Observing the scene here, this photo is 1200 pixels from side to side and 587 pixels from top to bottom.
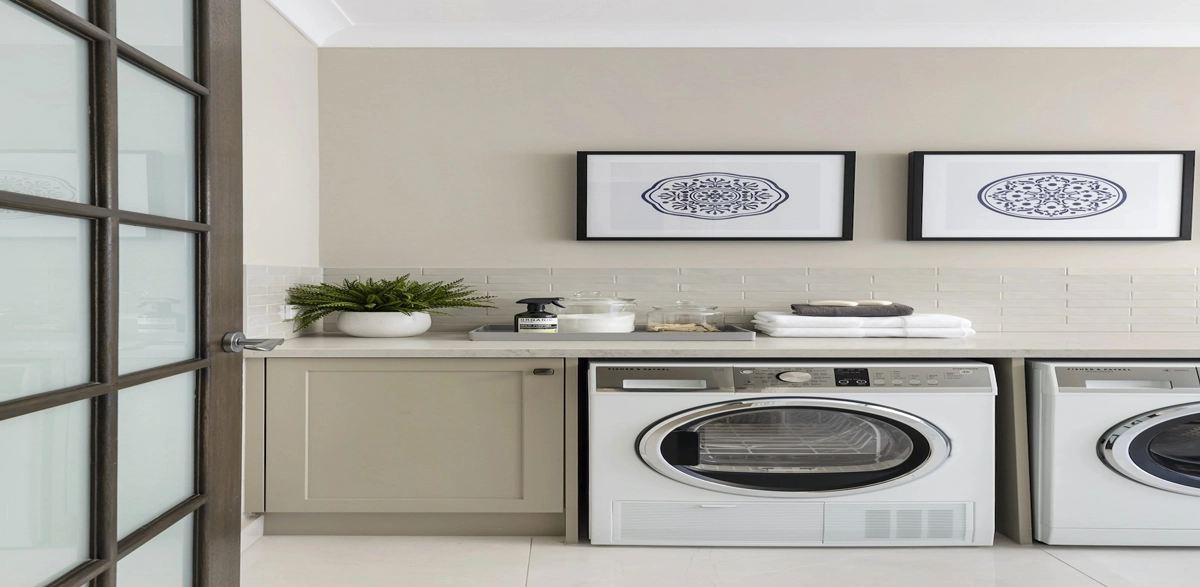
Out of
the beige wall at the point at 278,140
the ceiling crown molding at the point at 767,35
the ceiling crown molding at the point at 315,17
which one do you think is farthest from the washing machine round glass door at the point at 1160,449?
the ceiling crown molding at the point at 315,17

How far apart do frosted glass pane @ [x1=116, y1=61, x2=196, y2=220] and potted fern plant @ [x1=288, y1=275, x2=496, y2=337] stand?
1.53 metres

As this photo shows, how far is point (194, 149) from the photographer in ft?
4.16

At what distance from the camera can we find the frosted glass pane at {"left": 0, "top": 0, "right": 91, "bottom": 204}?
89cm

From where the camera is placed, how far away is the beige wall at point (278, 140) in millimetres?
2461

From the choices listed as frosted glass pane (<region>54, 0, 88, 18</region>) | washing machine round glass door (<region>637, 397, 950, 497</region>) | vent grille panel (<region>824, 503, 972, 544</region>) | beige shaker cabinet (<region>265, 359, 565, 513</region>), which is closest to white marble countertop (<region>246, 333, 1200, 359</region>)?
beige shaker cabinet (<region>265, 359, 565, 513</region>)

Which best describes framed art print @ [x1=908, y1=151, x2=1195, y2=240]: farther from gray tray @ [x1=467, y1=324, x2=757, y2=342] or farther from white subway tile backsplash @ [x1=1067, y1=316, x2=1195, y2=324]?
gray tray @ [x1=467, y1=324, x2=757, y2=342]

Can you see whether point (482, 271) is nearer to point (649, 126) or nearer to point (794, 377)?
point (649, 126)

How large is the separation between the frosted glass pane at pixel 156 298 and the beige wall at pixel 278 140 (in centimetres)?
122

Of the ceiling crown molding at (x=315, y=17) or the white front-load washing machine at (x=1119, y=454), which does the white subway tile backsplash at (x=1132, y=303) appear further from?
the ceiling crown molding at (x=315, y=17)

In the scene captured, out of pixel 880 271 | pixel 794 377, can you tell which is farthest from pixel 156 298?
pixel 880 271

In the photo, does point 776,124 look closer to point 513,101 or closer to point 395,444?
point 513,101

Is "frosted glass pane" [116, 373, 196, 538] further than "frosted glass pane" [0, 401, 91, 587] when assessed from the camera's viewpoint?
Yes

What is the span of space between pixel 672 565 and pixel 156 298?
5.65ft

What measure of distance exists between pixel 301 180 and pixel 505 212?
81cm
